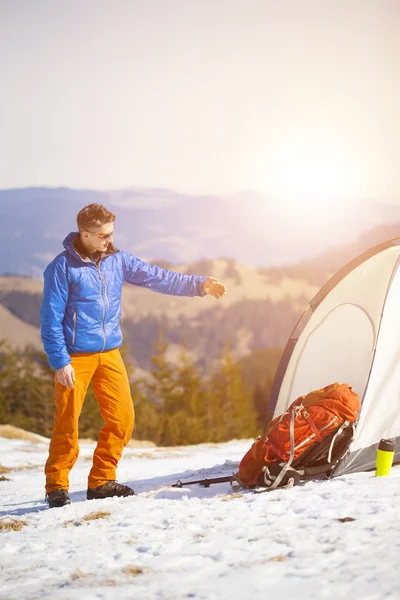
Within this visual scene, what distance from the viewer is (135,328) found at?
95.2m

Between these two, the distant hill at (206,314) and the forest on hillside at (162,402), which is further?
the distant hill at (206,314)

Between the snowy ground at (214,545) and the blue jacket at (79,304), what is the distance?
1.16 meters

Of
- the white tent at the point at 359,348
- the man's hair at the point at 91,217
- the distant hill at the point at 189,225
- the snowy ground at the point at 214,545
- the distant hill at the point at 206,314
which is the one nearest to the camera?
the snowy ground at the point at 214,545

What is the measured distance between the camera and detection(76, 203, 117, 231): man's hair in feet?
15.9

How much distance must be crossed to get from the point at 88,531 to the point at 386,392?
2.67 metres

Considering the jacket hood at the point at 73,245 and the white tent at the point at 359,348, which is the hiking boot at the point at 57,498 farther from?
the white tent at the point at 359,348

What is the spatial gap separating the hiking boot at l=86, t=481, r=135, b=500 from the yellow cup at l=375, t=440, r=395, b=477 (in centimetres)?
188

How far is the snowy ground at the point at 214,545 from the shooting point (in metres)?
3.04

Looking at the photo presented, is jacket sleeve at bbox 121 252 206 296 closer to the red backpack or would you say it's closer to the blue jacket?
the blue jacket

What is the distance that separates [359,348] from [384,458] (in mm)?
1193

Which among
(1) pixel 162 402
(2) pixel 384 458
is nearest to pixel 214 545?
(2) pixel 384 458

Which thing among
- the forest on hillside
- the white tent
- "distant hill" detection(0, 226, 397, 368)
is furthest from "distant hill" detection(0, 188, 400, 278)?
the white tent

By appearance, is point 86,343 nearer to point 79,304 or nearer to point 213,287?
point 79,304

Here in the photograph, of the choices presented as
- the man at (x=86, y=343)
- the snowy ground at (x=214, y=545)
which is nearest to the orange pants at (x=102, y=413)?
the man at (x=86, y=343)
